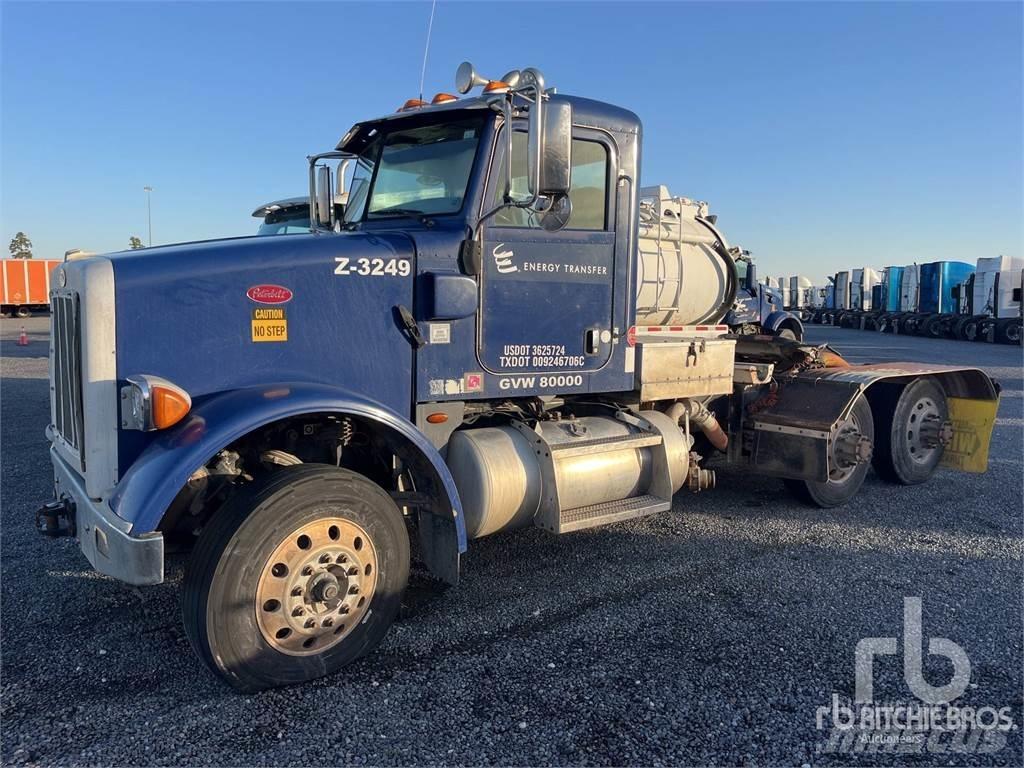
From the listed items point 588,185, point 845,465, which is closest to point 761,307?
point 845,465

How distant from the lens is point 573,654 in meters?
3.86

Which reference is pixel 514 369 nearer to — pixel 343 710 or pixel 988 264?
pixel 343 710

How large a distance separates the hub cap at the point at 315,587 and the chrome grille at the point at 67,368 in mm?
1081

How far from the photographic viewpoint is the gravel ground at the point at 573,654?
10.1 ft

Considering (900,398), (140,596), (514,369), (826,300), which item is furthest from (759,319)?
(826,300)

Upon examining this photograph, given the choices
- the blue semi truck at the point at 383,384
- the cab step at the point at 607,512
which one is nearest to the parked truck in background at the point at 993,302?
the blue semi truck at the point at 383,384

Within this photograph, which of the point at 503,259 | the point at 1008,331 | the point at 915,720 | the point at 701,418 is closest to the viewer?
the point at 915,720

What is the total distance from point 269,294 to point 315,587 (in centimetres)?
141

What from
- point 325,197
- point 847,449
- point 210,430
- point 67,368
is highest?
point 325,197

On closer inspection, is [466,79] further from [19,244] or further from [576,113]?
[19,244]

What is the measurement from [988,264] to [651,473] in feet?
104

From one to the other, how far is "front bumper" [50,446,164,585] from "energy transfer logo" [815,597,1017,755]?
2.79 meters

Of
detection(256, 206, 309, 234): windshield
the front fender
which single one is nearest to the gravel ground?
the front fender

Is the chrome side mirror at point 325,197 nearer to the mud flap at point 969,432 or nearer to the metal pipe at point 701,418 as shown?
the metal pipe at point 701,418
